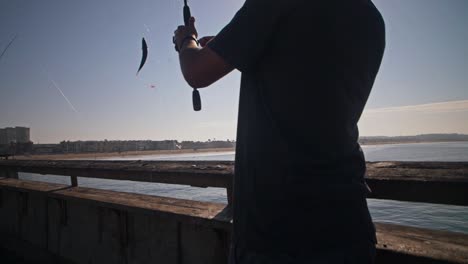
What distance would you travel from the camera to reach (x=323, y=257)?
1.28 m

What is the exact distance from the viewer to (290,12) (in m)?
1.30

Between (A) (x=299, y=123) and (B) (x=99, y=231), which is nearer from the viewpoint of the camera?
(A) (x=299, y=123)

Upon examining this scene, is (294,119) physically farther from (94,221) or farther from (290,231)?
(94,221)

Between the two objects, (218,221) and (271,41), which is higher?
(271,41)

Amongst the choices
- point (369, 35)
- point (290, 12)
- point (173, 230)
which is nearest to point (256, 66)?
point (290, 12)

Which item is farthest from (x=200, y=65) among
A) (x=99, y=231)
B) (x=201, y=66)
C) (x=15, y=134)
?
(x=15, y=134)

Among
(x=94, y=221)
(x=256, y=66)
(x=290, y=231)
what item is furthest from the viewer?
(x=94, y=221)

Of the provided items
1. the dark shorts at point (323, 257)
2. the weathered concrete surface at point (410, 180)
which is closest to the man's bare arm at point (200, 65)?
the dark shorts at point (323, 257)

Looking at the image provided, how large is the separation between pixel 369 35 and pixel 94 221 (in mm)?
4206

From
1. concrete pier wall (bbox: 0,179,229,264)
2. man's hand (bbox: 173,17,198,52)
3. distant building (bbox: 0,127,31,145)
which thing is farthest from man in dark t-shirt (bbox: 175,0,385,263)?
distant building (bbox: 0,127,31,145)

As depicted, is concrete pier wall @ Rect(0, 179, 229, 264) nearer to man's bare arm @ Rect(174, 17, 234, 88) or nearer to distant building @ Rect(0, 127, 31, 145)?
man's bare arm @ Rect(174, 17, 234, 88)

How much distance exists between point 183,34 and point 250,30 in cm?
62

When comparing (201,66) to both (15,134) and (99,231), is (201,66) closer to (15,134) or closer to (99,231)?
(99,231)

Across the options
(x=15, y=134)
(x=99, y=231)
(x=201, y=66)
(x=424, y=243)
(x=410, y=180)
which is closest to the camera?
(x=201, y=66)
